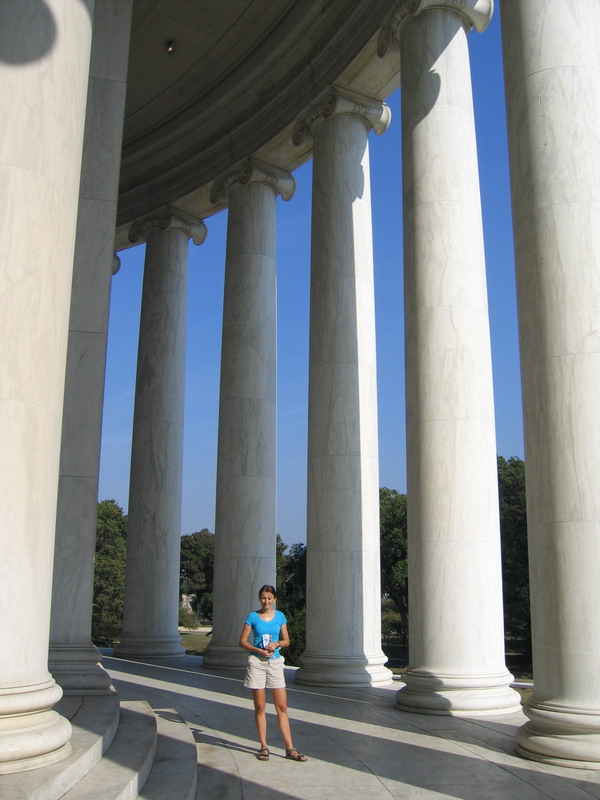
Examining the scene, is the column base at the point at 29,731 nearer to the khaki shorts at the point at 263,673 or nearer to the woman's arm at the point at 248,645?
the woman's arm at the point at 248,645

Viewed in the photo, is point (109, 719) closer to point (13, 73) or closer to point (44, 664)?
point (44, 664)

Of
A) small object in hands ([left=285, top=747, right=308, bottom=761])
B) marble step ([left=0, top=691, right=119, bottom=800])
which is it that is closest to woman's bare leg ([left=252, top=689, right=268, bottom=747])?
small object in hands ([left=285, top=747, right=308, bottom=761])

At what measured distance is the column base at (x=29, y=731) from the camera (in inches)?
4909

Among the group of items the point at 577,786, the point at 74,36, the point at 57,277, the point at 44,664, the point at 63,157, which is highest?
the point at 74,36

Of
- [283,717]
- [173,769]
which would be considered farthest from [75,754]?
[283,717]

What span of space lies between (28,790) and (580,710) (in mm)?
122494

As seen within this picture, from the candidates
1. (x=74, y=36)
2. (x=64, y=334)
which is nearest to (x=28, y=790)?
(x=64, y=334)

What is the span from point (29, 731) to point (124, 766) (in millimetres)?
26106

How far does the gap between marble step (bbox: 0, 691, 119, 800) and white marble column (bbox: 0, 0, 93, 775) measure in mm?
3267

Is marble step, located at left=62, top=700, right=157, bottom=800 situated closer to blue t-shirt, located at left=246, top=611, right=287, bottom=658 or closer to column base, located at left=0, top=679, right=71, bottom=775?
column base, located at left=0, top=679, right=71, bottom=775

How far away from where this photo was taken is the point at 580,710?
180500 mm

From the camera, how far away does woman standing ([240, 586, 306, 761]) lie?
18425cm

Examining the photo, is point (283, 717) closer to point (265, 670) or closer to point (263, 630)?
point (265, 670)

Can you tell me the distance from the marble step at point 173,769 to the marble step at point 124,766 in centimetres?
216
